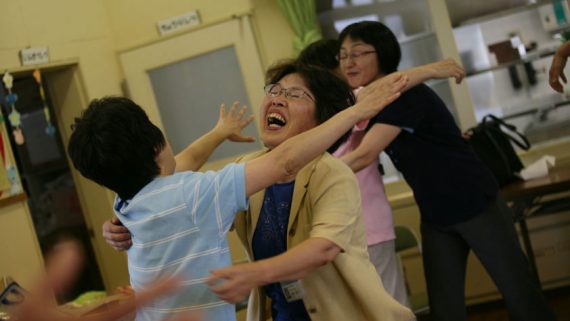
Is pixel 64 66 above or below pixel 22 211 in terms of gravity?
above

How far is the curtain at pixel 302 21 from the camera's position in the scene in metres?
4.50

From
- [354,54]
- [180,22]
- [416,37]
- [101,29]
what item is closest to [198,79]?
[180,22]

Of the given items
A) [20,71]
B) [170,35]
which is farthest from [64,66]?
[170,35]

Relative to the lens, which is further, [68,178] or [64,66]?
[68,178]

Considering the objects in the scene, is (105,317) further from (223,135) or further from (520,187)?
(520,187)

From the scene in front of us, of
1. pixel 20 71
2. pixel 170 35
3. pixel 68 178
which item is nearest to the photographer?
pixel 20 71

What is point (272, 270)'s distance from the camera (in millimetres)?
1465

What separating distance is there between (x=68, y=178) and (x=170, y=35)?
1599mm

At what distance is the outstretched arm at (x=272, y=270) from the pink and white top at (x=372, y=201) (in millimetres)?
1121

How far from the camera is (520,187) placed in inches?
140

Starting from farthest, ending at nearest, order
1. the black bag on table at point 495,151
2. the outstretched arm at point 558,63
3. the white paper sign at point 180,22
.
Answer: the white paper sign at point 180,22 < the black bag on table at point 495,151 < the outstretched arm at point 558,63

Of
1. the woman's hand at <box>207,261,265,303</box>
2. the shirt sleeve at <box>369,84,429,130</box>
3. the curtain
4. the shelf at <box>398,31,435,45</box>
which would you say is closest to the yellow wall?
the curtain

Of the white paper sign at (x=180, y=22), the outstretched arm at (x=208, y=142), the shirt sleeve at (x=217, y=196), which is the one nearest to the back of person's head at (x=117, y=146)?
the shirt sleeve at (x=217, y=196)

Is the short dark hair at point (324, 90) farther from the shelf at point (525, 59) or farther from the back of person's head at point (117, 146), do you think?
the shelf at point (525, 59)
